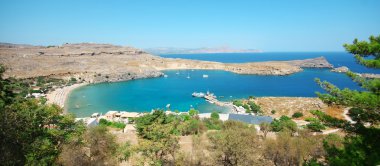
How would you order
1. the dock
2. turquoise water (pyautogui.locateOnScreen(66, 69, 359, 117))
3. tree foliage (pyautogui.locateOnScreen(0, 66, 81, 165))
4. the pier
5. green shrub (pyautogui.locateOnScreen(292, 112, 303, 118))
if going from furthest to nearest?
turquoise water (pyautogui.locateOnScreen(66, 69, 359, 117)) < the dock < the pier < green shrub (pyautogui.locateOnScreen(292, 112, 303, 118)) < tree foliage (pyautogui.locateOnScreen(0, 66, 81, 165))

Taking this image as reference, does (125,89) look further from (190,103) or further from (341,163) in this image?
(341,163)

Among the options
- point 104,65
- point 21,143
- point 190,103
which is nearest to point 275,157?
point 21,143

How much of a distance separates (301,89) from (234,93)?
26095mm

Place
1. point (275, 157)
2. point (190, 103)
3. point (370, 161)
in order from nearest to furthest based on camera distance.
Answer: point (370, 161)
point (275, 157)
point (190, 103)

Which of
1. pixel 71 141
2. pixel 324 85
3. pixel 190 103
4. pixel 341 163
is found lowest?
pixel 190 103

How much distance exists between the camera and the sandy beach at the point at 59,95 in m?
58.5

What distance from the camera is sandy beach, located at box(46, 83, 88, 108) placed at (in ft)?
192

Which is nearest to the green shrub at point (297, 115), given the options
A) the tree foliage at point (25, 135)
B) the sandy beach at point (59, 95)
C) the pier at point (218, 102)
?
the pier at point (218, 102)

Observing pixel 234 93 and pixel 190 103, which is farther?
pixel 234 93

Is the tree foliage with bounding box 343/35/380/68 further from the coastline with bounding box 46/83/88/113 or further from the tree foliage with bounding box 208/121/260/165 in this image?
the coastline with bounding box 46/83/88/113

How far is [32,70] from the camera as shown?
92.1m

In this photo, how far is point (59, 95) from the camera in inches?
2598

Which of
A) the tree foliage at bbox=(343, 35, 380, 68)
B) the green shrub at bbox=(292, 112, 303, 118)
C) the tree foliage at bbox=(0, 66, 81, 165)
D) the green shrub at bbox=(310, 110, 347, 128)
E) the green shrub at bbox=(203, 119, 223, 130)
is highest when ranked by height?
the tree foliage at bbox=(343, 35, 380, 68)

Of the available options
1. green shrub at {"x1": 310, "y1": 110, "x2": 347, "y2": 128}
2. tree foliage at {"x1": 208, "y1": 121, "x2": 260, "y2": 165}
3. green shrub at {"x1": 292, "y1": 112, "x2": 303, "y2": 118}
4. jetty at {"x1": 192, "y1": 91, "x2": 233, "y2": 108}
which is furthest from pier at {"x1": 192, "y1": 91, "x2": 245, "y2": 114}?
green shrub at {"x1": 310, "y1": 110, "x2": 347, "y2": 128}
